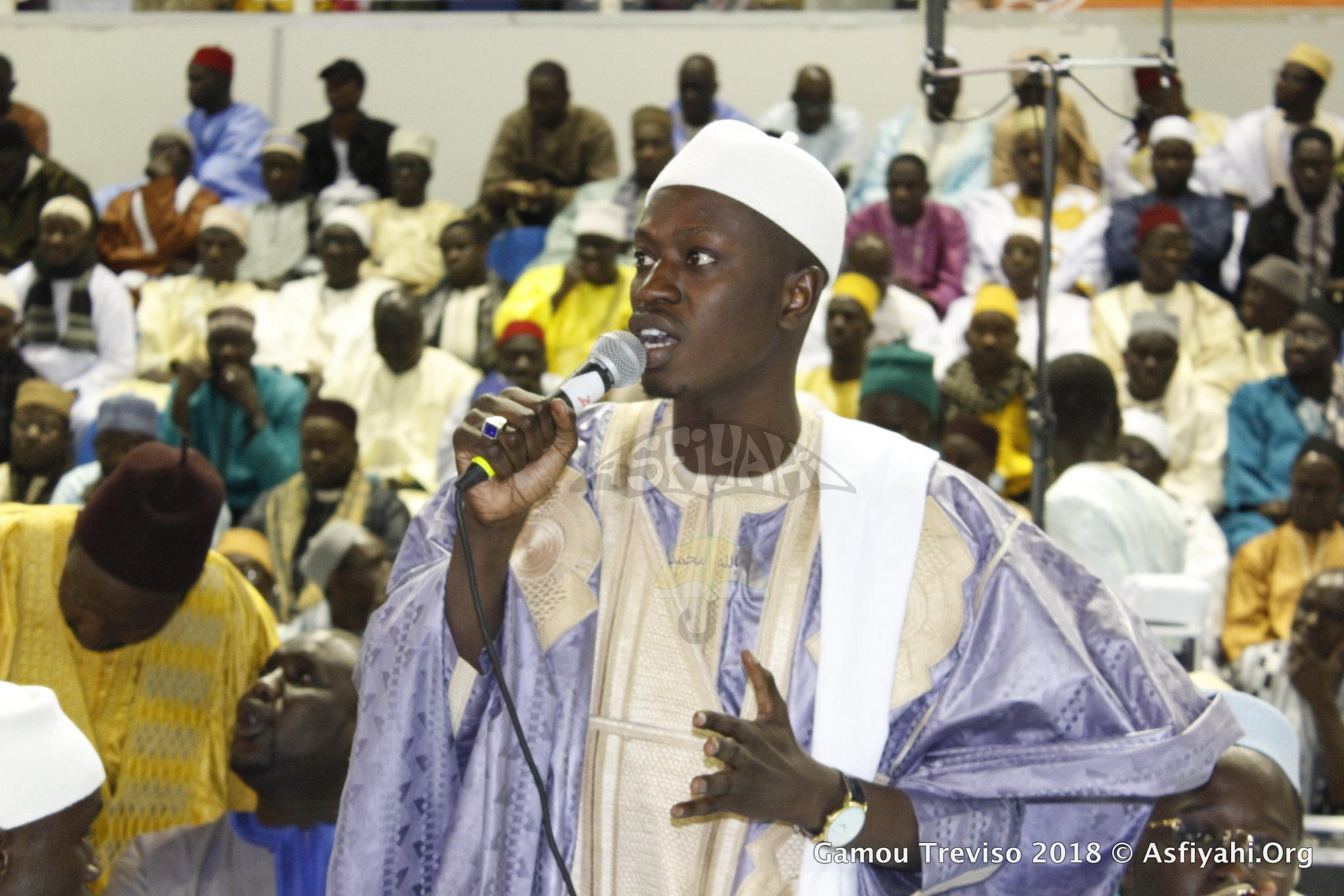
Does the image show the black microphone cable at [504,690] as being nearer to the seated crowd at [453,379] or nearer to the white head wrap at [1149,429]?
the seated crowd at [453,379]

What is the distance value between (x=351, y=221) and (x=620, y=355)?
23.1 feet

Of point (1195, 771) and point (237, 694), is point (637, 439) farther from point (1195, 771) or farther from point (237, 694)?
point (237, 694)

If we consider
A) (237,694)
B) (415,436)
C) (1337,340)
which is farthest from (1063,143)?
(237,694)

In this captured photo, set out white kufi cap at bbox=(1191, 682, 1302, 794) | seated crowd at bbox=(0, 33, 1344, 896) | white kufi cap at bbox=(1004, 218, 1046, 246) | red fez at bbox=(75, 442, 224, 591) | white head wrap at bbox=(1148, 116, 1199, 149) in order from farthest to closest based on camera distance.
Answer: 1. white head wrap at bbox=(1148, 116, 1199, 149)
2. white kufi cap at bbox=(1004, 218, 1046, 246)
3. seated crowd at bbox=(0, 33, 1344, 896)
4. red fez at bbox=(75, 442, 224, 591)
5. white kufi cap at bbox=(1191, 682, 1302, 794)

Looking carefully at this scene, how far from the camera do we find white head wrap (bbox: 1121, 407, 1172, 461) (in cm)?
699

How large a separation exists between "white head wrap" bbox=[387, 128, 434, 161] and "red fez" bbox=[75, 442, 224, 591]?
5.73 meters

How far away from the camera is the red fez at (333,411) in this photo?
6.90 m

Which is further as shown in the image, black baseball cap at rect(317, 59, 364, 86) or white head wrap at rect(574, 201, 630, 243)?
black baseball cap at rect(317, 59, 364, 86)

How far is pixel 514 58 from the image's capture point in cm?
1104

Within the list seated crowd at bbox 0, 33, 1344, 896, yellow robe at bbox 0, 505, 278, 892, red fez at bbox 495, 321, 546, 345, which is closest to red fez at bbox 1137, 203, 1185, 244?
seated crowd at bbox 0, 33, 1344, 896

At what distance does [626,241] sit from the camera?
873 cm

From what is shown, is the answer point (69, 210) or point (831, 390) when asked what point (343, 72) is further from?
point (831, 390)

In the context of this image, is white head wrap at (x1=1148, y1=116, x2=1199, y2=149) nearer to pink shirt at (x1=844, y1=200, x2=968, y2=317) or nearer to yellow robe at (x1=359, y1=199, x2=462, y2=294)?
pink shirt at (x1=844, y1=200, x2=968, y2=317)

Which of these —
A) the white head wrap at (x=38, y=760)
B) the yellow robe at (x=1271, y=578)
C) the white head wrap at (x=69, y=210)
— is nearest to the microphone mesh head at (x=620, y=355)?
the white head wrap at (x=38, y=760)
